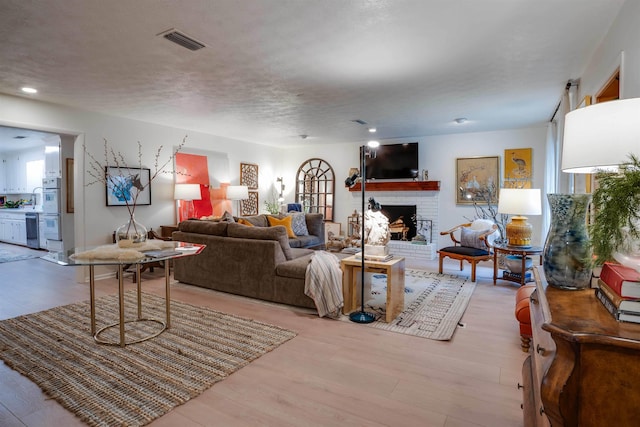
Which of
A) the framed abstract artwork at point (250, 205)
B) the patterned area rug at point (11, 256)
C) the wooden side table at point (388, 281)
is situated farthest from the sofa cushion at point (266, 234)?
the patterned area rug at point (11, 256)

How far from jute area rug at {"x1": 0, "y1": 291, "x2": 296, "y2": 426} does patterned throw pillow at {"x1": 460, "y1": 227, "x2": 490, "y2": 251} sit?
135 inches

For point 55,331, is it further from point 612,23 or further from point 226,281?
point 612,23

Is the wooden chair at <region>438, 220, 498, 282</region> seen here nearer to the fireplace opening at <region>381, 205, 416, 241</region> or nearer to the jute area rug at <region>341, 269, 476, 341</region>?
the jute area rug at <region>341, 269, 476, 341</region>

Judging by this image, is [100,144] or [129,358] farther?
[100,144]

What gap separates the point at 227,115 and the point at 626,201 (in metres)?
5.09

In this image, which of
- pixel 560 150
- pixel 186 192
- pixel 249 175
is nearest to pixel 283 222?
pixel 186 192

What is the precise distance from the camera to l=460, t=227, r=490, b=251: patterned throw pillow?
17.1 feet

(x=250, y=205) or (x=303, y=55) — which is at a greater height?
(x=303, y=55)

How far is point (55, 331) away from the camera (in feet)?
9.95

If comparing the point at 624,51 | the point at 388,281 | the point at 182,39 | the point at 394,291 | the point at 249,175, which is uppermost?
the point at 182,39

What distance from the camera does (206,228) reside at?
14.3 feet

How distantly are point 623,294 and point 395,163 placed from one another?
669 centimetres

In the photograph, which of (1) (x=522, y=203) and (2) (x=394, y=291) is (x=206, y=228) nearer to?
(2) (x=394, y=291)

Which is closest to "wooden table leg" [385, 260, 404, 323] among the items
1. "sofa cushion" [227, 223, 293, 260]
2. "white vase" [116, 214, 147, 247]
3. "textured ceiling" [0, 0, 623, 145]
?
"sofa cushion" [227, 223, 293, 260]
